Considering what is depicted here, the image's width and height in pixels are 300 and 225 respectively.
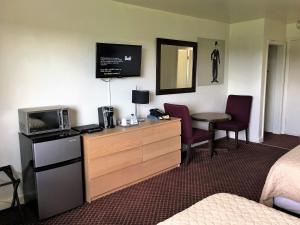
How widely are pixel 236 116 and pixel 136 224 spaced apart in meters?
3.36

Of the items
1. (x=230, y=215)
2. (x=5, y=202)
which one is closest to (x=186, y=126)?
(x=230, y=215)

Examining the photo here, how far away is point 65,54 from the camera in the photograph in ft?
10.4

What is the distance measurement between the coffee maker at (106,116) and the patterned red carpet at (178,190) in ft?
2.79

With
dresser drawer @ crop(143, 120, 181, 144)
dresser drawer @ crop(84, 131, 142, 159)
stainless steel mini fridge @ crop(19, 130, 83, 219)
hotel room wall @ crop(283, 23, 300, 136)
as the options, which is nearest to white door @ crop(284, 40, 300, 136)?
hotel room wall @ crop(283, 23, 300, 136)

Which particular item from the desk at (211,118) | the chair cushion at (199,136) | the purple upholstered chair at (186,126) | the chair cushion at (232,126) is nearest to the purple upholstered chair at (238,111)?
the chair cushion at (232,126)

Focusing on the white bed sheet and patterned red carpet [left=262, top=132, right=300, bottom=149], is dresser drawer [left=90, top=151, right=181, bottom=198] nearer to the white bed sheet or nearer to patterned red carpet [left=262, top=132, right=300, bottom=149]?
the white bed sheet

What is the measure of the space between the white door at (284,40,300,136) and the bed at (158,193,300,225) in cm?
458

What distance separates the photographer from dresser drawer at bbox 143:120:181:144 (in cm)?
349

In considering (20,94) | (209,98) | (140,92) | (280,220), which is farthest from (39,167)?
(209,98)

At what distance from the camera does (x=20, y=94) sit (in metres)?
2.88

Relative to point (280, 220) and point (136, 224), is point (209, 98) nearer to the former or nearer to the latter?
point (136, 224)

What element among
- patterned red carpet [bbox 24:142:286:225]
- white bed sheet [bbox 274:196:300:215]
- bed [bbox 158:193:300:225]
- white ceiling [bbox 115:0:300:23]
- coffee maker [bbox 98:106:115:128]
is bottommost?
patterned red carpet [bbox 24:142:286:225]

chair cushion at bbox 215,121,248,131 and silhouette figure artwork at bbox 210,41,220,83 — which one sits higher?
silhouette figure artwork at bbox 210,41,220,83

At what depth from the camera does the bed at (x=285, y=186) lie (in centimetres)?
232
